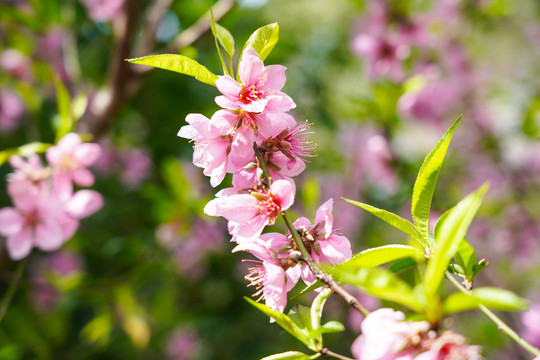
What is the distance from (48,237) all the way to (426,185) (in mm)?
829

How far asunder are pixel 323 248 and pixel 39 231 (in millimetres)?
724

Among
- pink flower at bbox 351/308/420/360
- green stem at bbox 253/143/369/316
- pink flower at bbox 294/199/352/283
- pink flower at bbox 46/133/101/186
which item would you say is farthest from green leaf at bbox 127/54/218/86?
pink flower at bbox 46/133/101/186

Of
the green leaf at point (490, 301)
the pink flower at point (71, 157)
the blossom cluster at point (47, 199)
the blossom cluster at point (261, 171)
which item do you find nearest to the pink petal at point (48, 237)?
the blossom cluster at point (47, 199)

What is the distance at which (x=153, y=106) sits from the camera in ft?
6.67

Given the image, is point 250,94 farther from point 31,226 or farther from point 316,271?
point 31,226

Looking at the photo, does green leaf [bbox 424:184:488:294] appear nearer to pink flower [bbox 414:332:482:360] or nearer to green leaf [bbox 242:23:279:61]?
pink flower [bbox 414:332:482:360]

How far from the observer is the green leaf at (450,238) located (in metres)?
0.38

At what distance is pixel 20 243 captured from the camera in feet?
3.17

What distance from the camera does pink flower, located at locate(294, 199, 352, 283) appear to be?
538 mm

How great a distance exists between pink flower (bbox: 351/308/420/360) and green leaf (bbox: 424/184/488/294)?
47 mm

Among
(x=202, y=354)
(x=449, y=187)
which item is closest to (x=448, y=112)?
(x=449, y=187)

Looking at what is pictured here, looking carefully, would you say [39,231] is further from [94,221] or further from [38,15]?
[94,221]

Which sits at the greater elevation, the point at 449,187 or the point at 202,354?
the point at 449,187

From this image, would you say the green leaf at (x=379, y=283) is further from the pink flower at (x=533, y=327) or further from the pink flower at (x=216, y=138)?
the pink flower at (x=533, y=327)
